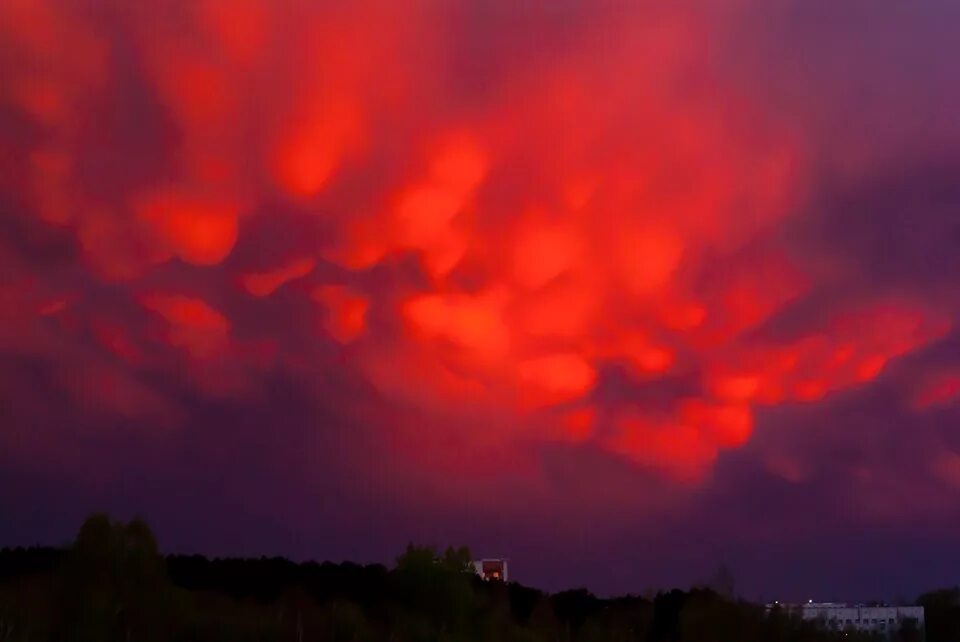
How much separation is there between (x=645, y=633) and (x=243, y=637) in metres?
24.5

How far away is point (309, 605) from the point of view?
42.5 meters

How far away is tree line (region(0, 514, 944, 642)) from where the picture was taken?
34.5m

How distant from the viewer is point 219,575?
47.8 metres

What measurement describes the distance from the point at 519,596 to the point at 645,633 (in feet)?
20.4

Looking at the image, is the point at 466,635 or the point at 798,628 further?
the point at 798,628

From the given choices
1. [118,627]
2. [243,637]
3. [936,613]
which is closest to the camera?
[118,627]

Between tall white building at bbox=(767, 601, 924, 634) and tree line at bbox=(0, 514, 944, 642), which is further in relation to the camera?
tall white building at bbox=(767, 601, 924, 634)

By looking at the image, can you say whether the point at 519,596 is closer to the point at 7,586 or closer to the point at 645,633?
the point at 645,633

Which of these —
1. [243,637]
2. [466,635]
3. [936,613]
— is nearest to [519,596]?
[466,635]

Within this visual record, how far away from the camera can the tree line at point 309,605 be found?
34500 millimetres

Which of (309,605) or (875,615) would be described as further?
(875,615)

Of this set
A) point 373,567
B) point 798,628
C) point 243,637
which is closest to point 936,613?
point 798,628

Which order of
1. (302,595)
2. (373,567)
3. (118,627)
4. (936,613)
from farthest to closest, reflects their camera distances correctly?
(936,613)
(373,567)
(302,595)
(118,627)

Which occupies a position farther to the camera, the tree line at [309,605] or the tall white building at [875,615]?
the tall white building at [875,615]
